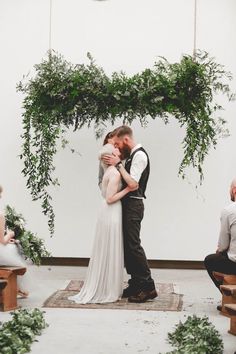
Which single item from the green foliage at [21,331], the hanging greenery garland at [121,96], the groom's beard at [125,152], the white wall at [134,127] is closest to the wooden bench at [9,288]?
the green foliage at [21,331]

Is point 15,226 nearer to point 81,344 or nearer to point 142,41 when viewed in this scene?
point 81,344

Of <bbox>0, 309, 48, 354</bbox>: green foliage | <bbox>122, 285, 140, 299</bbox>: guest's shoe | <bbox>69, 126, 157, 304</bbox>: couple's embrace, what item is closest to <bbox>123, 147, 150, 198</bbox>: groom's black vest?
<bbox>69, 126, 157, 304</bbox>: couple's embrace

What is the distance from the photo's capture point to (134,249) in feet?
Result: 22.9

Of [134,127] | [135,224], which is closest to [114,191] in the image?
[135,224]

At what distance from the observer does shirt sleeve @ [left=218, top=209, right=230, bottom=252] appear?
6.45m

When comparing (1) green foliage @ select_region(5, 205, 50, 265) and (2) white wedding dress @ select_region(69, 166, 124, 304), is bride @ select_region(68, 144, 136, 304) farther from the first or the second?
(1) green foliage @ select_region(5, 205, 50, 265)

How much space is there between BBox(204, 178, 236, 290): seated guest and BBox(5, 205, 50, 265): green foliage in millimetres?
1767

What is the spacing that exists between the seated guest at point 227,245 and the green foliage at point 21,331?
1761 mm

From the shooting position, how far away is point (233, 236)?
6.45 metres

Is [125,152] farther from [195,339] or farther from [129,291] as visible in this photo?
[195,339]

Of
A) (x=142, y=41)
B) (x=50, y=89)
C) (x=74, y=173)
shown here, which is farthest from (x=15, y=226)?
(x=142, y=41)

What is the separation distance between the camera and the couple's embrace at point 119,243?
6.96 metres

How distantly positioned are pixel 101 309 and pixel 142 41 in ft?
14.5

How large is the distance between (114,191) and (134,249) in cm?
62
